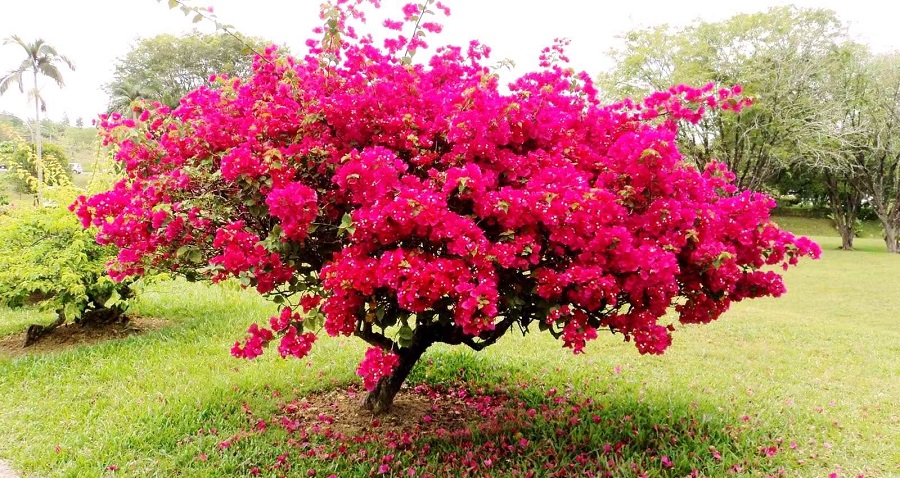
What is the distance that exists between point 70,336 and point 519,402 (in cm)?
597

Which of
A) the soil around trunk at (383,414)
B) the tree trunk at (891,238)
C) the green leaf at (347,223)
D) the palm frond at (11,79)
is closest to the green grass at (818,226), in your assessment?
the tree trunk at (891,238)

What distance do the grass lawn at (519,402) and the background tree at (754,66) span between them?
41.4 ft

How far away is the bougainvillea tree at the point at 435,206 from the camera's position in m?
3.08

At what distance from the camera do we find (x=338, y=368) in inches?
252

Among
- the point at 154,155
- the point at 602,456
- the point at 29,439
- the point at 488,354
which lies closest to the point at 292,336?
the point at 154,155

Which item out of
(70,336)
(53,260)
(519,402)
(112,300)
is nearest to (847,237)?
(519,402)

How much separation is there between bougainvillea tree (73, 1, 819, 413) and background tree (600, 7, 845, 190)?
1738cm

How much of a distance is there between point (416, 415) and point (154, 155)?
288cm

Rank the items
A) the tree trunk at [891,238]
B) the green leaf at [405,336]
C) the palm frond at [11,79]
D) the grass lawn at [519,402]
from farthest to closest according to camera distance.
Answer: the palm frond at [11,79], the tree trunk at [891,238], the grass lawn at [519,402], the green leaf at [405,336]

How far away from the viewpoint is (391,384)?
5.03 metres

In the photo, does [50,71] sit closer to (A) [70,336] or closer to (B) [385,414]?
(A) [70,336]

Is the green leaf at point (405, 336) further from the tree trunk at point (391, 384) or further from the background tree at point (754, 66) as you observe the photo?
the background tree at point (754, 66)

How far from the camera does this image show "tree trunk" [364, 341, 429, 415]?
4.80 m

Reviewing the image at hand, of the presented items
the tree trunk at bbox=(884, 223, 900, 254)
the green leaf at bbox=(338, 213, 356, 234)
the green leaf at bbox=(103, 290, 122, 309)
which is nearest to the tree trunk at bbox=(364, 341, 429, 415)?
the green leaf at bbox=(338, 213, 356, 234)
